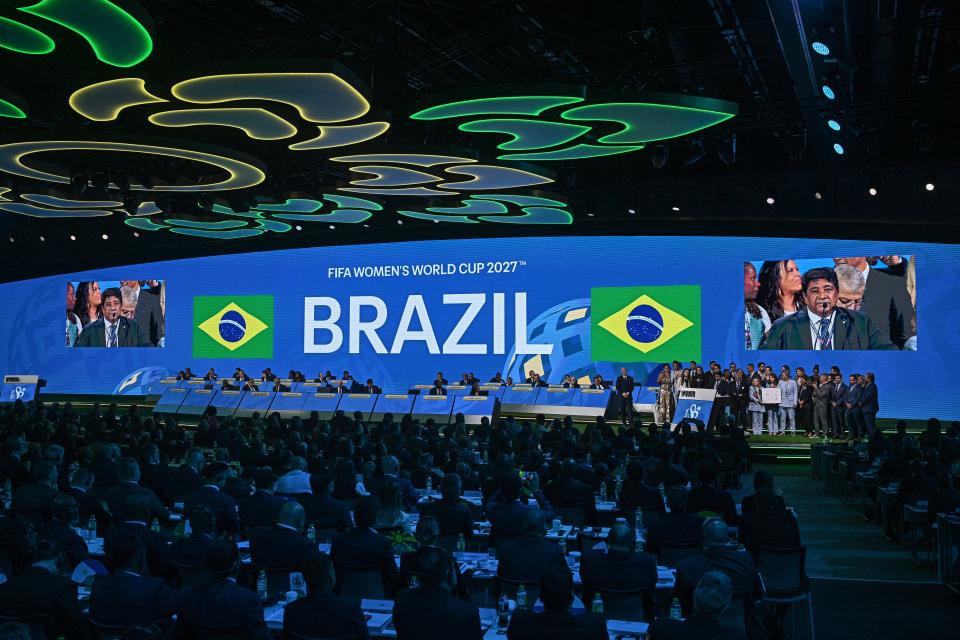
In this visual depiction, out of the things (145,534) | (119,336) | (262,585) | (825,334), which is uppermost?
(119,336)

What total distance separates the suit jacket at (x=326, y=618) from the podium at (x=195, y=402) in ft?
64.8

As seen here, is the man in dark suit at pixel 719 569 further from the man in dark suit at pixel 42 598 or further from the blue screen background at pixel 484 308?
the blue screen background at pixel 484 308

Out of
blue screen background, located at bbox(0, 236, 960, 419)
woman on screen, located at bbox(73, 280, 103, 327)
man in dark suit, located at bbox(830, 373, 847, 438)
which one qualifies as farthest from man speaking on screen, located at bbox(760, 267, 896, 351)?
woman on screen, located at bbox(73, 280, 103, 327)

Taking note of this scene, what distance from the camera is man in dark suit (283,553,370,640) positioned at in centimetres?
407

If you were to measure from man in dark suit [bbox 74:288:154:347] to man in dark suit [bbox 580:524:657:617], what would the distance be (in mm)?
26532

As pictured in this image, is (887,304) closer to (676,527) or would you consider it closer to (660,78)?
(660,78)

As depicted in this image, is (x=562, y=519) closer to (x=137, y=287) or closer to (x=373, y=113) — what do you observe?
(x=373, y=113)

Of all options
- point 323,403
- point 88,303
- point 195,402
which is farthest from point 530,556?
point 88,303

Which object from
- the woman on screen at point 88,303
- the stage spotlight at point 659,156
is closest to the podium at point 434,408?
the stage spotlight at point 659,156

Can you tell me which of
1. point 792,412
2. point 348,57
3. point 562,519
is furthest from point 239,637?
point 792,412

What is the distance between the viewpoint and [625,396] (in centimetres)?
2144

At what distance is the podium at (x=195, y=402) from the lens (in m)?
23.0

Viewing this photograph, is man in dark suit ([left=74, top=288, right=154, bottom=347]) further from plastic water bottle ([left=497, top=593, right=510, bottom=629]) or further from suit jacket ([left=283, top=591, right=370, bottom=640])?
suit jacket ([left=283, top=591, right=370, bottom=640])

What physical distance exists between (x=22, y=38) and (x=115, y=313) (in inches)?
848
